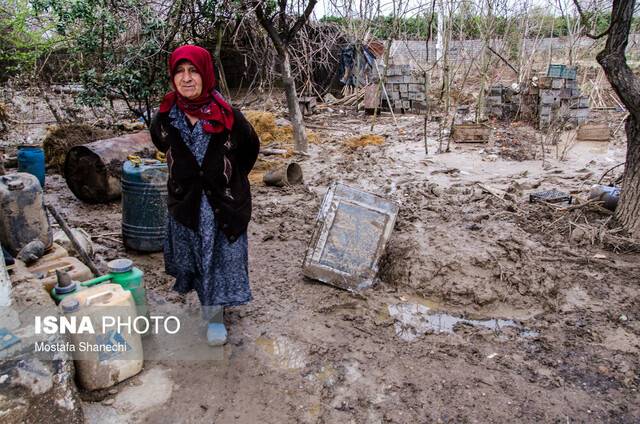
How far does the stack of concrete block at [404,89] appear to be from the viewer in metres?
14.3

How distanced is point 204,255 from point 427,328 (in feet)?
5.36

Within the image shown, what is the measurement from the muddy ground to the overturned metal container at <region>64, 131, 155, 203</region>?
185mm

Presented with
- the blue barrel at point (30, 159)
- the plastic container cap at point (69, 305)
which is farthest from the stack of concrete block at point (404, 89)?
the plastic container cap at point (69, 305)

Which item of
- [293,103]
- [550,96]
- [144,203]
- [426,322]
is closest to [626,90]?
[426,322]

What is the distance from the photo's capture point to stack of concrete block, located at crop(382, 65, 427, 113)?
14289mm

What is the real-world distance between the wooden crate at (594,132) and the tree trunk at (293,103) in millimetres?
5719

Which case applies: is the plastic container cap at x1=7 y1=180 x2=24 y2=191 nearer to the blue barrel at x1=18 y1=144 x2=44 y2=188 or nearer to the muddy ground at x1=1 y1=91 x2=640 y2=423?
the muddy ground at x1=1 y1=91 x2=640 y2=423

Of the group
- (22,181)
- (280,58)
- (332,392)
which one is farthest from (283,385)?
(280,58)

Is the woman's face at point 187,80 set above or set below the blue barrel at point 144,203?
above

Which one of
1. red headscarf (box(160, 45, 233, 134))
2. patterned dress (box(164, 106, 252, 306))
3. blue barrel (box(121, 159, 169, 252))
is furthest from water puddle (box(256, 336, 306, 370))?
blue barrel (box(121, 159, 169, 252))

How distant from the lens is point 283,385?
2633 mm

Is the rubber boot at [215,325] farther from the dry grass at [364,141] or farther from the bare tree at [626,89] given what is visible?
the dry grass at [364,141]

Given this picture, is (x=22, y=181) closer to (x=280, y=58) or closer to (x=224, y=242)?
(x=224, y=242)

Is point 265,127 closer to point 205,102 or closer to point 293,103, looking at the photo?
point 293,103
